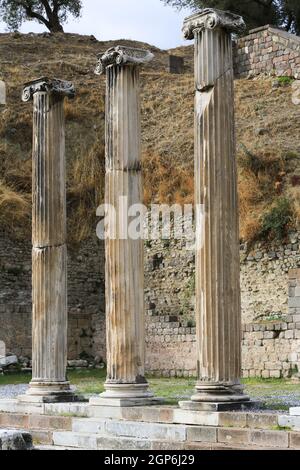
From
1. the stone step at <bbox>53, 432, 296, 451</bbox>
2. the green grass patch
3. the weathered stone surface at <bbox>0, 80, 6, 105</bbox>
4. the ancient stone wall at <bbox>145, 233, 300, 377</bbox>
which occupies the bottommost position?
the stone step at <bbox>53, 432, 296, 451</bbox>

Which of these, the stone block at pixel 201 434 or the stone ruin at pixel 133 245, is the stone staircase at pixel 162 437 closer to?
the stone block at pixel 201 434

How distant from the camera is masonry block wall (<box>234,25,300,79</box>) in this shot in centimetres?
3662

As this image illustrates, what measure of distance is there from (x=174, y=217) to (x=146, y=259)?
158cm

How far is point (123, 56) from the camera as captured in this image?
16.1m

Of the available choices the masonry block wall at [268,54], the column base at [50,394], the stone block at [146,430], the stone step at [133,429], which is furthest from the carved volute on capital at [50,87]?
the masonry block wall at [268,54]

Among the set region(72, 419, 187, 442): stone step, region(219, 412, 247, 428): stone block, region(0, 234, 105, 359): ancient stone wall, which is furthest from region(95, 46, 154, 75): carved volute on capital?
region(0, 234, 105, 359): ancient stone wall

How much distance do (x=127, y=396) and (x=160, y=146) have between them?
20.1 meters

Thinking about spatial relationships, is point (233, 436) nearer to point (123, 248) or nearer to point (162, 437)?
point (162, 437)

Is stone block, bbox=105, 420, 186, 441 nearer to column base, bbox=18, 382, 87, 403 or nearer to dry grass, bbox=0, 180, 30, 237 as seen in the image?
column base, bbox=18, 382, 87, 403

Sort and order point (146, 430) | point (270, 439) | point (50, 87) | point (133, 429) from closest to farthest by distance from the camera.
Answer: point (270, 439)
point (146, 430)
point (133, 429)
point (50, 87)

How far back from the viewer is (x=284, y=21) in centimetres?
4291

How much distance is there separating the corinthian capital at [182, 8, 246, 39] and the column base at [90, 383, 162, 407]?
546 cm

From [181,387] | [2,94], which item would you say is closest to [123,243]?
[181,387]
